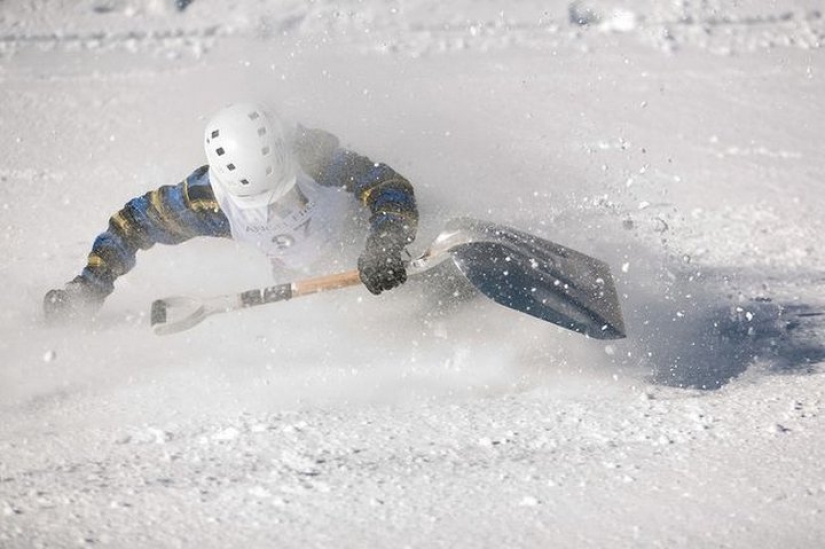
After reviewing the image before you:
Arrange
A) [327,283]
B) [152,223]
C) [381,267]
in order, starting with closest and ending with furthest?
[381,267]
[327,283]
[152,223]

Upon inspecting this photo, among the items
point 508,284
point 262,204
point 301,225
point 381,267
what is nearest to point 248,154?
point 262,204

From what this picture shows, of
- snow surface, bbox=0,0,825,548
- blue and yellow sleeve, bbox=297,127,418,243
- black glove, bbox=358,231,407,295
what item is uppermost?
blue and yellow sleeve, bbox=297,127,418,243

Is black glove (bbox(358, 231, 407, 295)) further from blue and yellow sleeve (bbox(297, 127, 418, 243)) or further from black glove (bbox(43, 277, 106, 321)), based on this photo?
black glove (bbox(43, 277, 106, 321))

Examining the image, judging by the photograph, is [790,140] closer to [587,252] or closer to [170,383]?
[587,252]

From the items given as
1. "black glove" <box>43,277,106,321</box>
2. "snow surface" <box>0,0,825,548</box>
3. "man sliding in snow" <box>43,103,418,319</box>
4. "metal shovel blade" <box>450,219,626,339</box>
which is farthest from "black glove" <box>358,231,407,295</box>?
"black glove" <box>43,277,106,321</box>

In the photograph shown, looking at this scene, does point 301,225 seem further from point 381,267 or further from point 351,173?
point 381,267

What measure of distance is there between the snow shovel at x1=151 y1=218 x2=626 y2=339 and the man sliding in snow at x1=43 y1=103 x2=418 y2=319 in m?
0.26

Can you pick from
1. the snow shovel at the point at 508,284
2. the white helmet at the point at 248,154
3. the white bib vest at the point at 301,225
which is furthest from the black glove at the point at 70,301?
the white helmet at the point at 248,154

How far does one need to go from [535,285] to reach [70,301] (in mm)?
2228

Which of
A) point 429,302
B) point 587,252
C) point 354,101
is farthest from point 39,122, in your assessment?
point 587,252

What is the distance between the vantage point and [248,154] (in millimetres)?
4043

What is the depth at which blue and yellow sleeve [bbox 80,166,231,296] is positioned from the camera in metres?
4.40

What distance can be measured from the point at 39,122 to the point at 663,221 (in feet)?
15.6

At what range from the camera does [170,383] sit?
4234 millimetres
